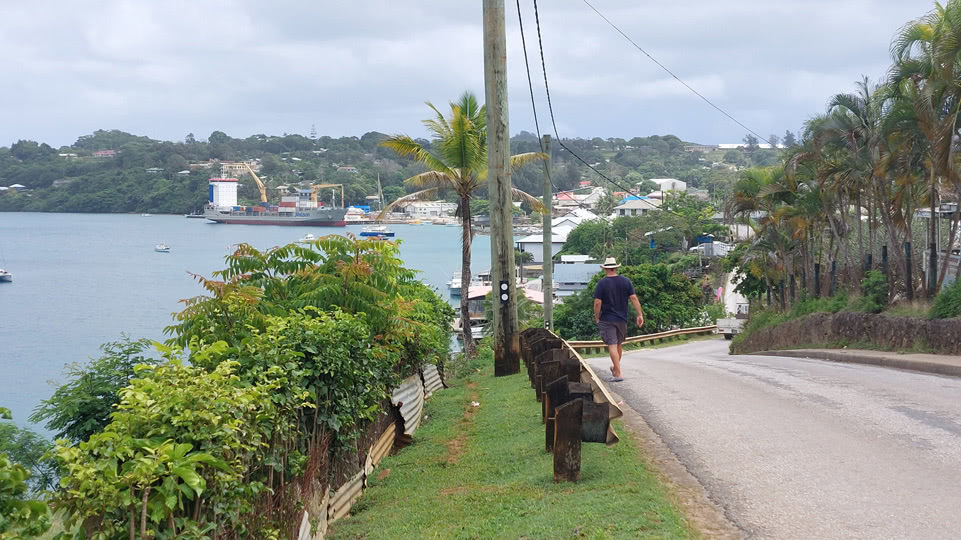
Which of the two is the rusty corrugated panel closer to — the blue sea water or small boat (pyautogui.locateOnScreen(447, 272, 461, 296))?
the blue sea water

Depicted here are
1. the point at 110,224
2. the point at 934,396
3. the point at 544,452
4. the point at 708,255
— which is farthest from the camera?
the point at 110,224

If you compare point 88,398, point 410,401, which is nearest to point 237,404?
point 88,398

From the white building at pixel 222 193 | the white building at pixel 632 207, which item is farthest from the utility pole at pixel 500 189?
the white building at pixel 222 193

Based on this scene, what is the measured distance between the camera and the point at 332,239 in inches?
480

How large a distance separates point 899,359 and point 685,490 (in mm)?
12875

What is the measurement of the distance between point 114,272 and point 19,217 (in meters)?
105

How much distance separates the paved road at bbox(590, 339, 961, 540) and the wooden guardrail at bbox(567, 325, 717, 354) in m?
13.2

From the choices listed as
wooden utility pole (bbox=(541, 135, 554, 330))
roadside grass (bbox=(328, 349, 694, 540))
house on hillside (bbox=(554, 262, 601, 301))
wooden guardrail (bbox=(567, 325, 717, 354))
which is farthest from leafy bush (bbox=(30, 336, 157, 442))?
house on hillside (bbox=(554, 262, 601, 301))

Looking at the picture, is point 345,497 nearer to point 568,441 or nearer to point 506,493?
point 506,493

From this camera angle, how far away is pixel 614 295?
13.5 meters

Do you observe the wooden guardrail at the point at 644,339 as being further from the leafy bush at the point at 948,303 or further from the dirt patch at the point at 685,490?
the dirt patch at the point at 685,490

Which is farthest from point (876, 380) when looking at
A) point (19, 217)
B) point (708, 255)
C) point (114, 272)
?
point (19, 217)

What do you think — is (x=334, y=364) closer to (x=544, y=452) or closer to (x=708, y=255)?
(x=544, y=452)

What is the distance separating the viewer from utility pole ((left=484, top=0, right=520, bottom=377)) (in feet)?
57.5
